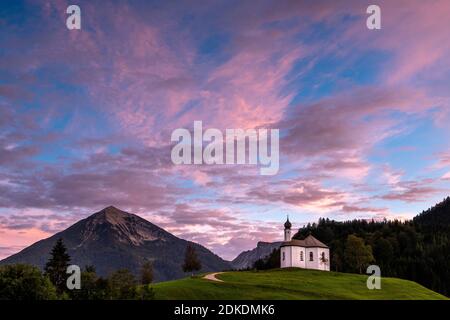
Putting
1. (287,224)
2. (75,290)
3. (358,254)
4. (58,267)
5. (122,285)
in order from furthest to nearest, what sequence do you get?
(287,224) < (358,254) < (58,267) < (75,290) < (122,285)

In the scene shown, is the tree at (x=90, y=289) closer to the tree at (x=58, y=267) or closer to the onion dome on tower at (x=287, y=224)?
the tree at (x=58, y=267)

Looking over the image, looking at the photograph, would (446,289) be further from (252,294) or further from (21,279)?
(21,279)

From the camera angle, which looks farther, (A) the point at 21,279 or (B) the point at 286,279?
(B) the point at 286,279

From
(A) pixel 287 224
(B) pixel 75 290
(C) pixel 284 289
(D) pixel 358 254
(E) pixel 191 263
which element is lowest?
(C) pixel 284 289

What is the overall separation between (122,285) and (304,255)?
83.1 m

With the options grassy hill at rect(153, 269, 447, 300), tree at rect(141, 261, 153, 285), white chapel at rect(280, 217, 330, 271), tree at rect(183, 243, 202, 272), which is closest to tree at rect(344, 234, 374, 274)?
white chapel at rect(280, 217, 330, 271)

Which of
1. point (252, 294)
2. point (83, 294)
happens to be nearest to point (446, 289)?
point (252, 294)

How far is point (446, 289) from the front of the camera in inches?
6171

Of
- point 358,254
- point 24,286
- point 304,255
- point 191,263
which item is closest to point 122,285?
point 24,286

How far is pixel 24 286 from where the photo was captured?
203 ft

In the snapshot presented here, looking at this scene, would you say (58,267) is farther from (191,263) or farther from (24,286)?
(191,263)

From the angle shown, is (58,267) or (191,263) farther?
(191,263)

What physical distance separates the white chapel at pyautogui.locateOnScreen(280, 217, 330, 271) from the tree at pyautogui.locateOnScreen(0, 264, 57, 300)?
260ft
